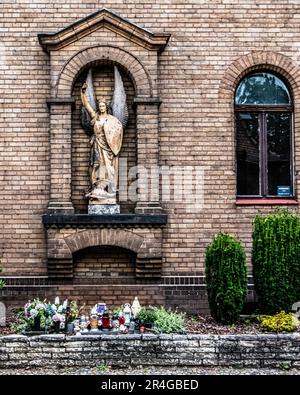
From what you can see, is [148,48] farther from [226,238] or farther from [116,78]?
[226,238]

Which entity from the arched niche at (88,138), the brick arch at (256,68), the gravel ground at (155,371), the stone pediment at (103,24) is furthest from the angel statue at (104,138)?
the gravel ground at (155,371)

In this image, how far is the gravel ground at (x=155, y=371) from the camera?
8875 mm

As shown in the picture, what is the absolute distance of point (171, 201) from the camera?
12.5m

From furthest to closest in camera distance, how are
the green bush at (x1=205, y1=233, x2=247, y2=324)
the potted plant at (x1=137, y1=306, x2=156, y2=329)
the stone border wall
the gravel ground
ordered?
1. the green bush at (x1=205, y1=233, x2=247, y2=324)
2. the potted plant at (x1=137, y1=306, x2=156, y2=329)
3. the stone border wall
4. the gravel ground

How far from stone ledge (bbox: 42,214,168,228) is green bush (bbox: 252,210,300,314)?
2107 mm

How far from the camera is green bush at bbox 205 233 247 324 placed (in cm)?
1027

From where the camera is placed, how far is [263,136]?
12.8 metres

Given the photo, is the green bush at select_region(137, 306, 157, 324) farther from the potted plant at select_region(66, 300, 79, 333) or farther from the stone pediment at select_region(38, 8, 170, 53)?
the stone pediment at select_region(38, 8, 170, 53)

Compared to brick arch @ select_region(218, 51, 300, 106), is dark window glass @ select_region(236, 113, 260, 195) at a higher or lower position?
lower

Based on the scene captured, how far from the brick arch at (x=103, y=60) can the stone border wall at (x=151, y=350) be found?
4.74m

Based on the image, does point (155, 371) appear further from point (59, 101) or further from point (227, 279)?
point (59, 101)

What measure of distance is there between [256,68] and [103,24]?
2791 millimetres

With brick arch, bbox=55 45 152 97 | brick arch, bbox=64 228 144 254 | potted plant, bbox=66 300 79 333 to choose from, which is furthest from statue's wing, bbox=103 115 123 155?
potted plant, bbox=66 300 79 333

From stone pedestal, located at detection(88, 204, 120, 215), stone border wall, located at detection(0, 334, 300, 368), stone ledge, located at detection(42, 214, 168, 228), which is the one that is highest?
stone pedestal, located at detection(88, 204, 120, 215)
